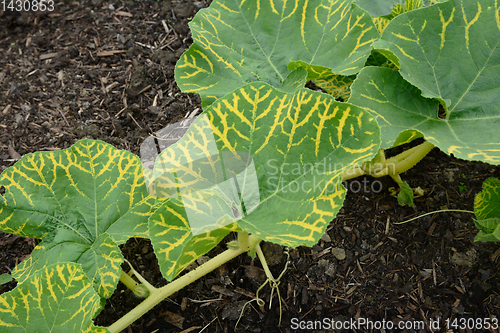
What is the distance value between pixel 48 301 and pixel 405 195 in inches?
64.8

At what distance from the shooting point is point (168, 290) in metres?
1.61

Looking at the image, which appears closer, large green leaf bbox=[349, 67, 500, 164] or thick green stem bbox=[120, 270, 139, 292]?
large green leaf bbox=[349, 67, 500, 164]

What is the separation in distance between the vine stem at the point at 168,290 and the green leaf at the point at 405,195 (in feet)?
2.60

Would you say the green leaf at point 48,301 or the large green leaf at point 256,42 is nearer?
the green leaf at point 48,301

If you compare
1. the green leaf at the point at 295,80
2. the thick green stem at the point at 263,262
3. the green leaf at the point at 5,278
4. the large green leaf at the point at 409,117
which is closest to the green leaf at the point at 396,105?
the large green leaf at the point at 409,117

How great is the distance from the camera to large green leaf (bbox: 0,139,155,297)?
151cm

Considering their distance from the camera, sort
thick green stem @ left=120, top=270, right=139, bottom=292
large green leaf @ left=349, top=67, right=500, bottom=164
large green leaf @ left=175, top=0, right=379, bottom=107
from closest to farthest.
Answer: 1. large green leaf @ left=349, top=67, right=500, bottom=164
2. thick green stem @ left=120, top=270, right=139, bottom=292
3. large green leaf @ left=175, top=0, right=379, bottom=107

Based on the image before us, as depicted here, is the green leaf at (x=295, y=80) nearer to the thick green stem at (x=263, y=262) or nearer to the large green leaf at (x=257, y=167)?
the large green leaf at (x=257, y=167)

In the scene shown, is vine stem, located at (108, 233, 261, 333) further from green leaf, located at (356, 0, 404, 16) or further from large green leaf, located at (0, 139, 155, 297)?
green leaf, located at (356, 0, 404, 16)

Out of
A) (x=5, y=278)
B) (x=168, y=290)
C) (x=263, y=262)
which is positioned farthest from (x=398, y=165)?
(x=5, y=278)

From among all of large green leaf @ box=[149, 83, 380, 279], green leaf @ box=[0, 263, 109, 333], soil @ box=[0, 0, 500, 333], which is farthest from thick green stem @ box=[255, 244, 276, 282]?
green leaf @ box=[0, 263, 109, 333]

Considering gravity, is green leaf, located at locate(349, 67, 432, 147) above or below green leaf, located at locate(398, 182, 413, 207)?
above

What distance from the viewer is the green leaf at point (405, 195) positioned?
6.07 feet

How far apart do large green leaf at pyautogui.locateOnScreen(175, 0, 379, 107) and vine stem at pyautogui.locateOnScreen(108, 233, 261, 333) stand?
2.32 ft
